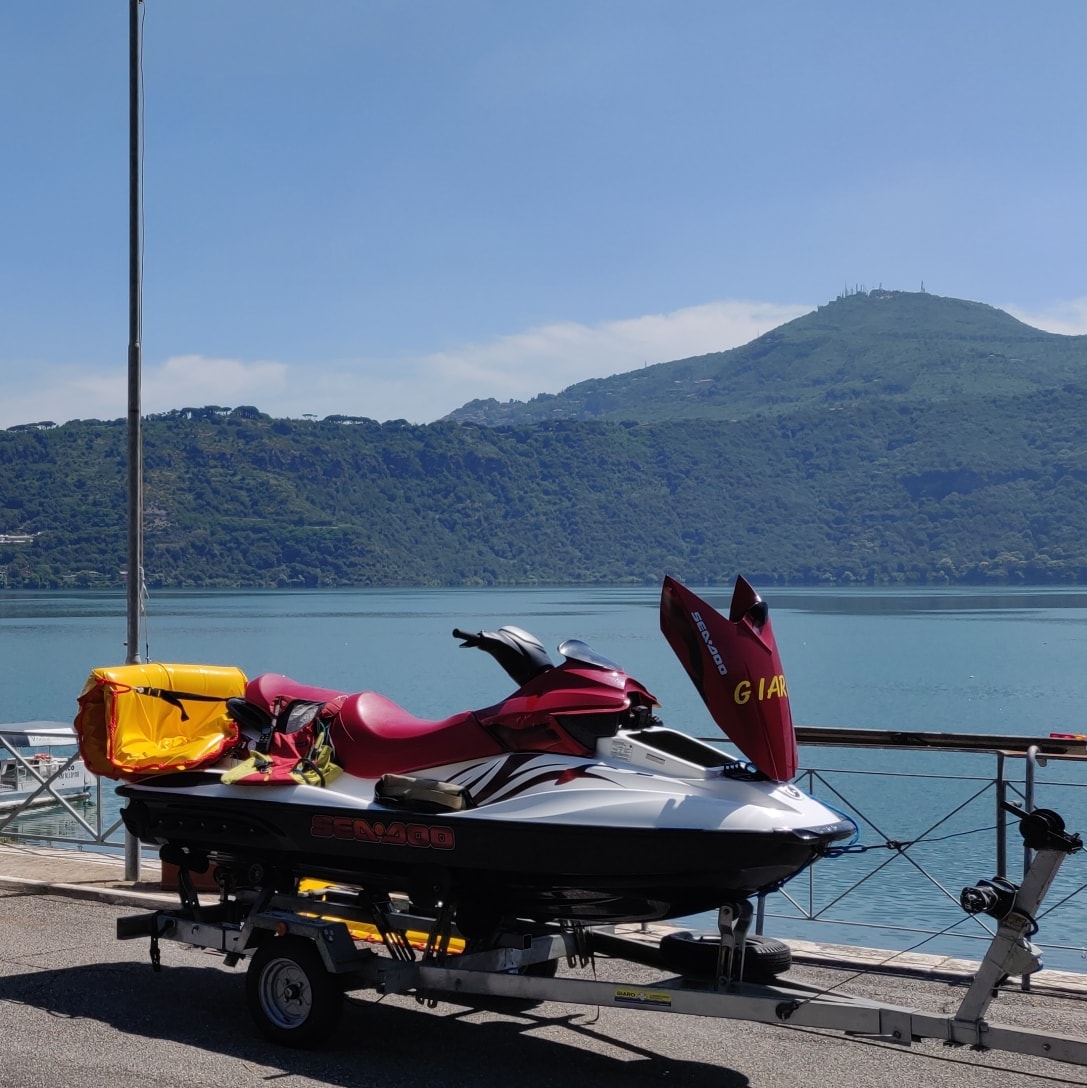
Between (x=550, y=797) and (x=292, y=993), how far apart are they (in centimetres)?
176

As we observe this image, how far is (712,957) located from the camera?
6.73 meters

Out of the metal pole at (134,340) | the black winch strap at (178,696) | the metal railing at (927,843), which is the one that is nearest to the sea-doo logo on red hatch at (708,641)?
the metal railing at (927,843)

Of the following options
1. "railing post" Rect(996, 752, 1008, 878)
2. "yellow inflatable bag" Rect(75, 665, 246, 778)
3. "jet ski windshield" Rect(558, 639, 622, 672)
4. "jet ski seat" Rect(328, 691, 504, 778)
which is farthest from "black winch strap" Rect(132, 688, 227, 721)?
"railing post" Rect(996, 752, 1008, 878)

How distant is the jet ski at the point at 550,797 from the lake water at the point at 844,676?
6.56 feet

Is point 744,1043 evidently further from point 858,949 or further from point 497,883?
point 858,949

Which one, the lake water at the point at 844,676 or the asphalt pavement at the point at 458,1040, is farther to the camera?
the lake water at the point at 844,676

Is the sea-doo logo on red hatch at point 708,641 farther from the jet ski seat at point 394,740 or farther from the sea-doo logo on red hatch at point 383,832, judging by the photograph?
the sea-doo logo on red hatch at point 383,832

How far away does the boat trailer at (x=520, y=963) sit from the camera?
5848 millimetres

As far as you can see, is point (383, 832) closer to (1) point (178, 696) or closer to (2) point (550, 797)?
(2) point (550, 797)

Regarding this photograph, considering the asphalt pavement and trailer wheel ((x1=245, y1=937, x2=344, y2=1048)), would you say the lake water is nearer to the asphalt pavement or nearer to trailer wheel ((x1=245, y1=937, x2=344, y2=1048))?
the asphalt pavement

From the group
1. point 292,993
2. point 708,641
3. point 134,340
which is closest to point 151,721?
point 292,993

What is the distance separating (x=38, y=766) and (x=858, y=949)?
77.5ft

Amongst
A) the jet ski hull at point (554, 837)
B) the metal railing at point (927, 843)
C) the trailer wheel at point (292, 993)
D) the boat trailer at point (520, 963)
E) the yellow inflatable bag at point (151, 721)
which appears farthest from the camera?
the metal railing at point (927, 843)

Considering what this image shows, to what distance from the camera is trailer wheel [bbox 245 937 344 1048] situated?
7004 mm
